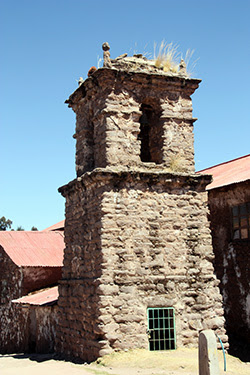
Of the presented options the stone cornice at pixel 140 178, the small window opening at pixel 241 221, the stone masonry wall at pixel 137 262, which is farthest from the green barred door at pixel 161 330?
the small window opening at pixel 241 221

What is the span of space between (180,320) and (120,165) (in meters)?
3.71

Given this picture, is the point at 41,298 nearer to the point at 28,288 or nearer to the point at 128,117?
the point at 28,288

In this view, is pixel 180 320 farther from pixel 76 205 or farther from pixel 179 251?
pixel 76 205

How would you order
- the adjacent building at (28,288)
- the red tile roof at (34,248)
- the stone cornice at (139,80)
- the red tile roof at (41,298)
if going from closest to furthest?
the stone cornice at (139,80) < the red tile roof at (41,298) < the adjacent building at (28,288) < the red tile roof at (34,248)

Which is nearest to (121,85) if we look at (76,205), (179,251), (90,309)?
(76,205)

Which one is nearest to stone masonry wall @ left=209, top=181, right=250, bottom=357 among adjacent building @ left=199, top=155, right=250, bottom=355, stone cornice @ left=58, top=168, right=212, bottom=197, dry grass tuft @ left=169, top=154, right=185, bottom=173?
adjacent building @ left=199, top=155, right=250, bottom=355

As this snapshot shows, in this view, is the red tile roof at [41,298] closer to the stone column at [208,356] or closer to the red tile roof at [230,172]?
the red tile roof at [230,172]

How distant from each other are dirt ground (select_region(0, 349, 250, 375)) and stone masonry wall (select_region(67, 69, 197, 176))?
4.16m

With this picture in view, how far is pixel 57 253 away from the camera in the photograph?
1739 cm

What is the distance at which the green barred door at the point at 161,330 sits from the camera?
9.41 meters

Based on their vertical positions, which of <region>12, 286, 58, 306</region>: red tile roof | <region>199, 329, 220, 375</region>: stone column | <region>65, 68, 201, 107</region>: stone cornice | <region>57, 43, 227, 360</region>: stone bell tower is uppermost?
<region>65, 68, 201, 107</region>: stone cornice

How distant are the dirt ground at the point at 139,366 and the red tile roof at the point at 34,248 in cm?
705

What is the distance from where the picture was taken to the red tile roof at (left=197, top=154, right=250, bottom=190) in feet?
42.5

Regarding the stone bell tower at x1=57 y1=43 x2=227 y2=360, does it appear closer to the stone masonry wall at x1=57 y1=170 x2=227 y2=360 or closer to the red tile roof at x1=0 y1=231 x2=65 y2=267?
the stone masonry wall at x1=57 y1=170 x2=227 y2=360
